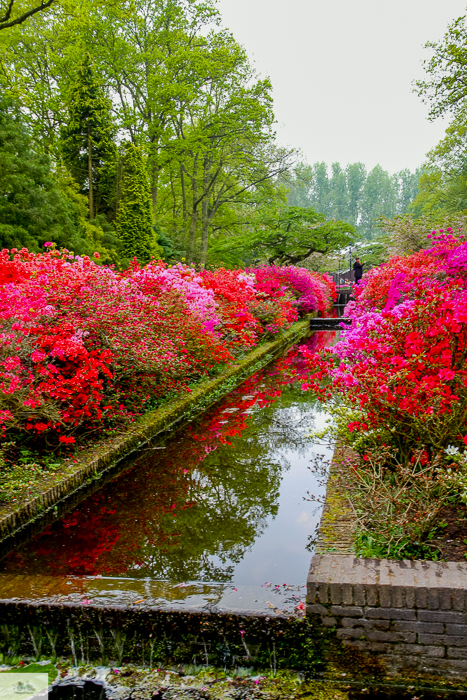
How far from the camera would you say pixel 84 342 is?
5270 millimetres

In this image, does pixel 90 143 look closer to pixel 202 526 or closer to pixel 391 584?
pixel 202 526

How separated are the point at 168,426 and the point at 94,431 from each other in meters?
1.10

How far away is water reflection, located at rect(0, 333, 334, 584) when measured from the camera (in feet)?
11.0

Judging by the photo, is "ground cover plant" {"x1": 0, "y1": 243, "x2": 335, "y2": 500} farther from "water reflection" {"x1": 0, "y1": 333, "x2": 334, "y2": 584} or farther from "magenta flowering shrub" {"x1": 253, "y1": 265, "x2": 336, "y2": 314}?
"magenta flowering shrub" {"x1": 253, "y1": 265, "x2": 336, "y2": 314}

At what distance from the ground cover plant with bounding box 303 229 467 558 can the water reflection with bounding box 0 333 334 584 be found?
2.29 ft

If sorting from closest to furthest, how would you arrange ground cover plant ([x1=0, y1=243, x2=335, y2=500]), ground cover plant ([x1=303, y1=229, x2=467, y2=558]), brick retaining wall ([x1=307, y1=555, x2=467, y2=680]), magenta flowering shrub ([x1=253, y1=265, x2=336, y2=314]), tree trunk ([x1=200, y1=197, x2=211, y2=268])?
brick retaining wall ([x1=307, y1=555, x2=467, y2=680]), ground cover plant ([x1=303, y1=229, x2=467, y2=558]), ground cover plant ([x1=0, y1=243, x2=335, y2=500]), magenta flowering shrub ([x1=253, y1=265, x2=336, y2=314]), tree trunk ([x1=200, y1=197, x2=211, y2=268])

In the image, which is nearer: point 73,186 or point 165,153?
point 73,186

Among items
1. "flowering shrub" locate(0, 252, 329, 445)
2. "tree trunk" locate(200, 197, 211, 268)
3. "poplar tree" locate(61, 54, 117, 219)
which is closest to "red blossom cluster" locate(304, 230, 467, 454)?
"flowering shrub" locate(0, 252, 329, 445)

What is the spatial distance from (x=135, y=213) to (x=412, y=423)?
17.1 meters

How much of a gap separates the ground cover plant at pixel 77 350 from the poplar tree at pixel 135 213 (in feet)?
35.8

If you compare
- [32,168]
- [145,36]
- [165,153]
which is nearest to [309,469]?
[32,168]

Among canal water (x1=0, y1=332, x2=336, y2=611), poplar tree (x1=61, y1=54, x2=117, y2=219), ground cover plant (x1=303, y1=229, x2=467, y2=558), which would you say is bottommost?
canal water (x1=0, y1=332, x2=336, y2=611)

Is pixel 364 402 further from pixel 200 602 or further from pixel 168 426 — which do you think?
pixel 168 426

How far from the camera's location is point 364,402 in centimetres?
343
